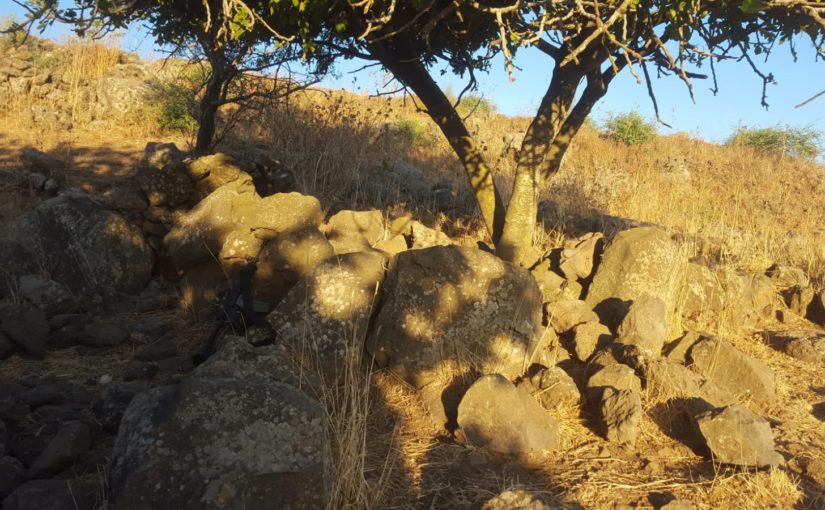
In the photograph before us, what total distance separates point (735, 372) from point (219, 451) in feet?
11.9

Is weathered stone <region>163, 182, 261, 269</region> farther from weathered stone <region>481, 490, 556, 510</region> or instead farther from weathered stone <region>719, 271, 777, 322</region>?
weathered stone <region>719, 271, 777, 322</region>

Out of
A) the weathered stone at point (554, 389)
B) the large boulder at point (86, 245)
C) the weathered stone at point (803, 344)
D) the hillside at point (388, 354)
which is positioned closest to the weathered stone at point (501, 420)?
the hillside at point (388, 354)

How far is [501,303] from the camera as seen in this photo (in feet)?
14.0

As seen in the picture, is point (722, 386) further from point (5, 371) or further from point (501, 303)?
point (5, 371)

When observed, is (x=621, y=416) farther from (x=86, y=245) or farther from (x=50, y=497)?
(x=86, y=245)

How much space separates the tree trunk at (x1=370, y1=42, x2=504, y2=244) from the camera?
590cm

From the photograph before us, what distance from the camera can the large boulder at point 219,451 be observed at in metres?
2.28

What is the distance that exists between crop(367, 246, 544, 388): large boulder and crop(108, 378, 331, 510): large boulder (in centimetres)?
158

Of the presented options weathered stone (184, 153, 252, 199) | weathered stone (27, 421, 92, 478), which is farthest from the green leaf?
weathered stone (184, 153, 252, 199)

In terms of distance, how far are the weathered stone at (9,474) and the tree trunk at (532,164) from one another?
3.89m

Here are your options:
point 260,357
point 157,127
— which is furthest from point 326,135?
point 260,357

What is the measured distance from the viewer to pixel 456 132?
604 cm

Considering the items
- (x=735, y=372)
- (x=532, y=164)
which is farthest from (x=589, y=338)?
(x=532, y=164)

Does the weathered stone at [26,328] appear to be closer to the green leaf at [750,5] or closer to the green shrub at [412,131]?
the green leaf at [750,5]
